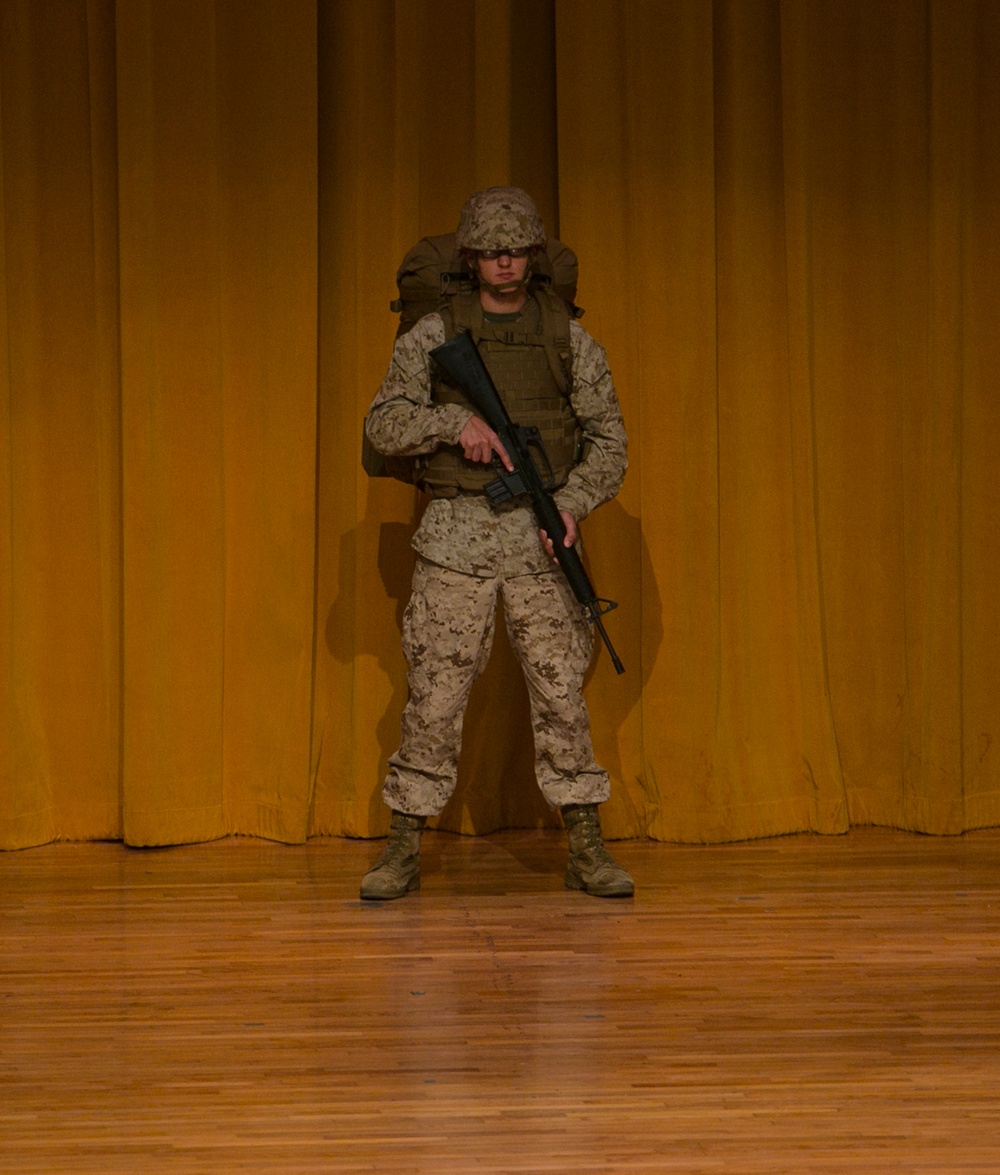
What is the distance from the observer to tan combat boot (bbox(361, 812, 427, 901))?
12.5 ft

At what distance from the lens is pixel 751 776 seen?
4605mm

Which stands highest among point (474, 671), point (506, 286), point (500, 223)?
point (500, 223)

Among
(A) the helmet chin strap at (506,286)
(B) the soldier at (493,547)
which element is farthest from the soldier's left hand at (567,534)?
(A) the helmet chin strap at (506,286)

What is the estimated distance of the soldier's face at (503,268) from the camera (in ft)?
12.2

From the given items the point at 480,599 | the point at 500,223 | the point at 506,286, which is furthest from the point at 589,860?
the point at 500,223

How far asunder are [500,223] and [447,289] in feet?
0.94

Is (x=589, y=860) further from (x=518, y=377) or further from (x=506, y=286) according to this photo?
(x=506, y=286)

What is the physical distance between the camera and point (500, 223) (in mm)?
3674

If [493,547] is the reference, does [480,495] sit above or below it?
above

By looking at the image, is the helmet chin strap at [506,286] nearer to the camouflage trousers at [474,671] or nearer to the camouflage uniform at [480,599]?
the camouflage uniform at [480,599]

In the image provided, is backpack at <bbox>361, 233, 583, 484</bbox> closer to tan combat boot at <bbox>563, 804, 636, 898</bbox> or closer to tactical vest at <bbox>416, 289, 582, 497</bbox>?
tactical vest at <bbox>416, 289, 582, 497</bbox>

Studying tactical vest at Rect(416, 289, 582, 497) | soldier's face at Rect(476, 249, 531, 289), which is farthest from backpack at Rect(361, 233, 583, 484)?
soldier's face at Rect(476, 249, 531, 289)

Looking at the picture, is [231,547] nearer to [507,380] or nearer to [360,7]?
[507,380]

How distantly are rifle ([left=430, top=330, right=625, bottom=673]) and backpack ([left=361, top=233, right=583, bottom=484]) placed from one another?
13 cm
